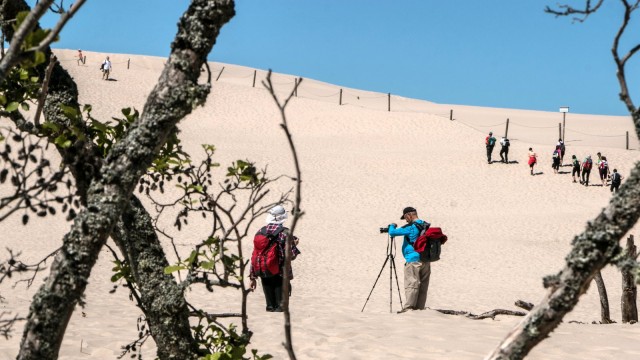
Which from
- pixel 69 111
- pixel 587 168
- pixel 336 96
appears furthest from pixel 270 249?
pixel 336 96

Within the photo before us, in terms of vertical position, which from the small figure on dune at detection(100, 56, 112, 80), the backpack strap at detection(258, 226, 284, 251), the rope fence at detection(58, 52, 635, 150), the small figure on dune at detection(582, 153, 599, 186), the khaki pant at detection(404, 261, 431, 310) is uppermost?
the rope fence at detection(58, 52, 635, 150)

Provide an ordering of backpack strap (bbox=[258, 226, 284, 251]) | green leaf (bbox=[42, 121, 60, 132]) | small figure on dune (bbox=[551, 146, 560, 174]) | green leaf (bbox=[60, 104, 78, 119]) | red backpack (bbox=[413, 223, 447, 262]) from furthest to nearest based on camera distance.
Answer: small figure on dune (bbox=[551, 146, 560, 174])
red backpack (bbox=[413, 223, 447, 262])
backpack strap (bbox=[258, 226, 284, 251])
green leaf (bbox=[60, 104, 78, 119])
green leaf (bbox=[42, 121, 60, 132])

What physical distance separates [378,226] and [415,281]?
1365cm

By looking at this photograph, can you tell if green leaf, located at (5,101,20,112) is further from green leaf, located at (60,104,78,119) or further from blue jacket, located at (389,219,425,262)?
blue jacket, located at (389,219,425,262)

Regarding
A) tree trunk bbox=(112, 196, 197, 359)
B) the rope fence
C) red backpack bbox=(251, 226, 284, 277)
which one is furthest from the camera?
the rope fence

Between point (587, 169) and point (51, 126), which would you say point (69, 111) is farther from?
point (587, 169)

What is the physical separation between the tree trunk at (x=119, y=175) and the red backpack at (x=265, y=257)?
603 cm

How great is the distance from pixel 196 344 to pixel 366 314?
6.03 metres

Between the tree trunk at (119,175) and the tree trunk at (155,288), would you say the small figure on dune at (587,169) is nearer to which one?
the tree trunk at (155,288)

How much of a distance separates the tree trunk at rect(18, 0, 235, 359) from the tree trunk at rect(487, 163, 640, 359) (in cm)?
134

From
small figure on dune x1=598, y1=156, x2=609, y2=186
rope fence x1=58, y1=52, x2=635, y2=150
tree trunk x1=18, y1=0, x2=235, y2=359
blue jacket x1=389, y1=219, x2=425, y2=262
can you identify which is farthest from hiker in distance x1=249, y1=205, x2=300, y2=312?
rope fence x1=58, y1=52, x2=635, y2=150

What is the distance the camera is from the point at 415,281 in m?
9.73

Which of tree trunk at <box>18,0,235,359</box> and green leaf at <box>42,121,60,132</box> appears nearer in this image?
tree trunk at <box>18,0,235,359</box>

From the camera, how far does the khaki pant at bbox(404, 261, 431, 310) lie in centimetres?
973
